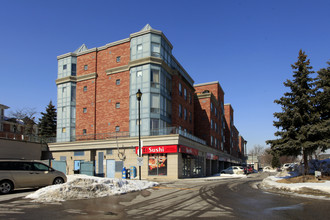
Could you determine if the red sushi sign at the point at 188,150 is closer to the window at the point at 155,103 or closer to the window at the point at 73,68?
the window at the point at 155,103

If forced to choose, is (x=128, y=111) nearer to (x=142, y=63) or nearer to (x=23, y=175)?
(x=142, y=63)

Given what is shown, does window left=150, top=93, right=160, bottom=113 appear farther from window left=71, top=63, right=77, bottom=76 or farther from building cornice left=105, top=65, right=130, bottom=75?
window left=71, top=63, right=77, bottom=76

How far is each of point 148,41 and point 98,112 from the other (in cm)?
1239

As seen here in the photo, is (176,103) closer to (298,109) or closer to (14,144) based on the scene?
(298,109)

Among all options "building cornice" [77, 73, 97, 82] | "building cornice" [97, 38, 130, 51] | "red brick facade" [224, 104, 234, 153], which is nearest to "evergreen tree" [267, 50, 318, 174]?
"building cornice" [97, 38, 130, 51]

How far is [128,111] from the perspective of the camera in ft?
118

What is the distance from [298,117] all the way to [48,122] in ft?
184

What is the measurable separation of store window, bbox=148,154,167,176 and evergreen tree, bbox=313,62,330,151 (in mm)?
15633

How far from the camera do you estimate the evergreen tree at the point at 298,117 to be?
19.7 meters

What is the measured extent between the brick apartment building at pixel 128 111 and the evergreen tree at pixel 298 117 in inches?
469

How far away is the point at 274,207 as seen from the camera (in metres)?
10.2

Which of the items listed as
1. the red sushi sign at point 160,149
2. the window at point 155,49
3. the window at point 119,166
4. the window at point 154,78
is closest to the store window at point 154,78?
the window at point 154,78

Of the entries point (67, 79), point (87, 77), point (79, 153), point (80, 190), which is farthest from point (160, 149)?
point (67, 79)

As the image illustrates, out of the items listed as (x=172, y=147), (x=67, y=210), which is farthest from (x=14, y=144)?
(x=67, y=210)
